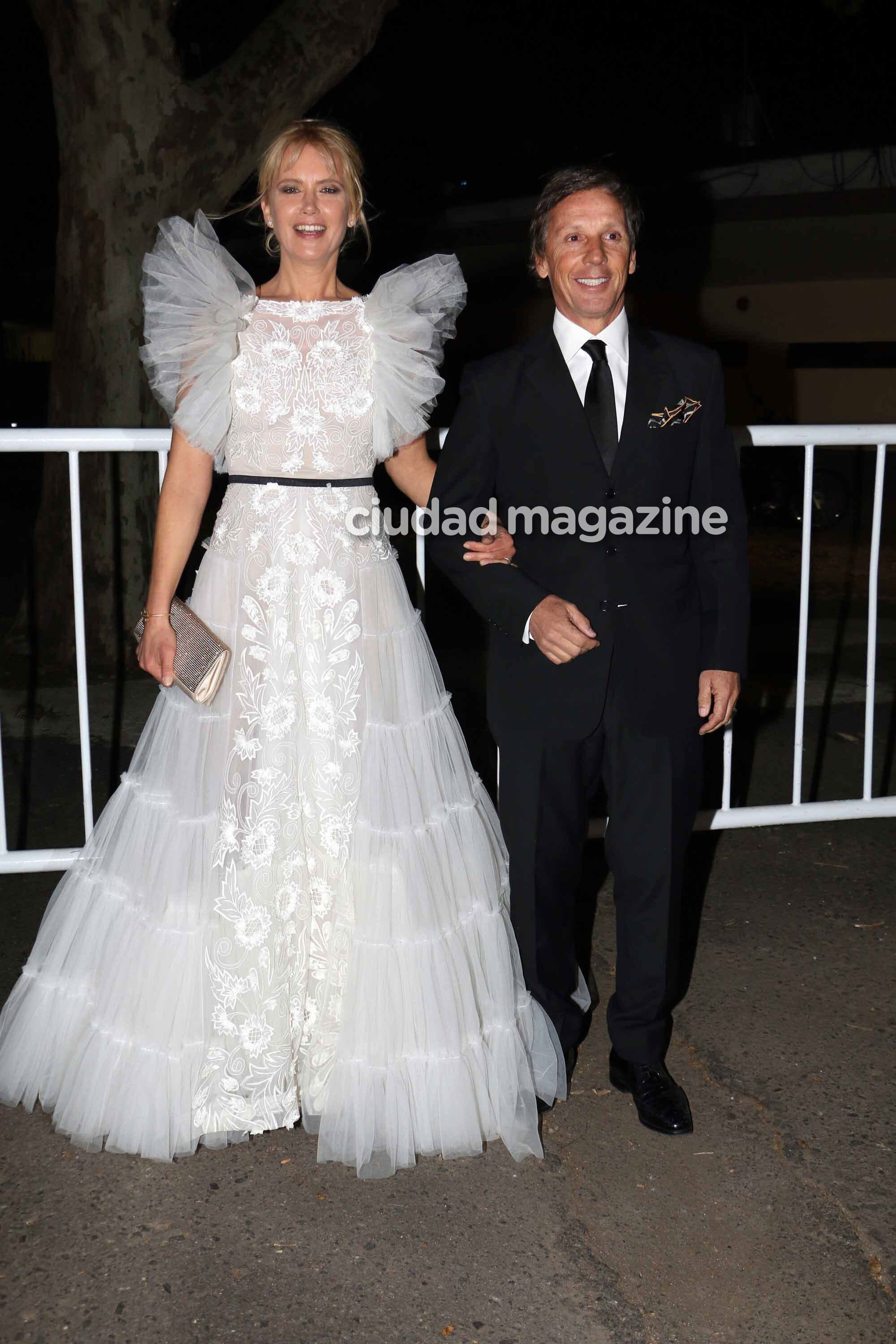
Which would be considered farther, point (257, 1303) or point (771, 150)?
point (771, 150)

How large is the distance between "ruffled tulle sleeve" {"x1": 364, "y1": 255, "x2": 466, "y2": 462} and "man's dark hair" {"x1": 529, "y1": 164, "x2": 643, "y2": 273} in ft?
0.75

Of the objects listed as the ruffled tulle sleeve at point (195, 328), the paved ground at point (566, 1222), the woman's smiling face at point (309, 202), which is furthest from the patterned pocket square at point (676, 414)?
the paved ground at point (566, 1222)

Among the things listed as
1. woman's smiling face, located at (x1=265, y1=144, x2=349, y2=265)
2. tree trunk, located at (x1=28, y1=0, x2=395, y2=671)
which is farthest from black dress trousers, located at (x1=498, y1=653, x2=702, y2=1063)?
tree trunk, located at (x1=28, y1=0, x2=395, y2=671)

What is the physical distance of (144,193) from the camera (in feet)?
24.4

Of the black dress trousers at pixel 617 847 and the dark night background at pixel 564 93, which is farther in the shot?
the dark night background at pixel 564 93

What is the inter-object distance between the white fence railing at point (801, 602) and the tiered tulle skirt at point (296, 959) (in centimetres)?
97

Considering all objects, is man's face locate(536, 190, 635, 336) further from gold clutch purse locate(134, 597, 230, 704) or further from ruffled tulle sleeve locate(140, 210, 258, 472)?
gold clutch purse locate(134, 597, 230, 704)

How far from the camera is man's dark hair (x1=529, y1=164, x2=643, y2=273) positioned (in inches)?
113

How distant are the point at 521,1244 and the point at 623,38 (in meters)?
24.3

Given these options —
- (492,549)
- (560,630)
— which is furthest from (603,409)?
(560,630)

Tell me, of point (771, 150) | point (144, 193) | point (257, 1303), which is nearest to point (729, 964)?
point (257, 1303)

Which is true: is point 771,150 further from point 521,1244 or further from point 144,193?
point 521,1244

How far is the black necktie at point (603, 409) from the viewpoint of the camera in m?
2.93

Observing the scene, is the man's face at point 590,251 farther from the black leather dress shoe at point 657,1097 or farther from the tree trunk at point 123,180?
the tree trunk at point 123,180
